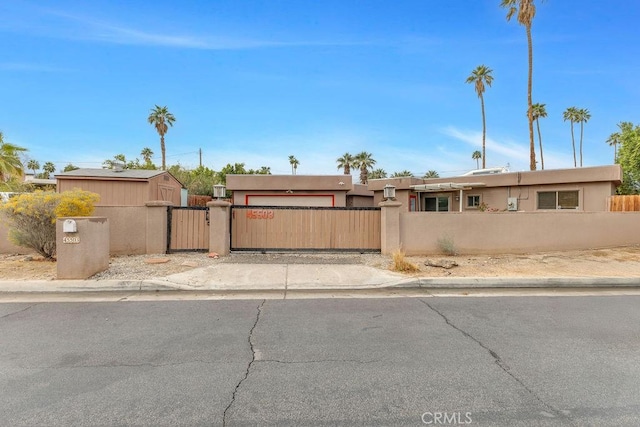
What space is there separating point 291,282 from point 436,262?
4.41 metres

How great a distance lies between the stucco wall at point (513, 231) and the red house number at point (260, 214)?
4375mm

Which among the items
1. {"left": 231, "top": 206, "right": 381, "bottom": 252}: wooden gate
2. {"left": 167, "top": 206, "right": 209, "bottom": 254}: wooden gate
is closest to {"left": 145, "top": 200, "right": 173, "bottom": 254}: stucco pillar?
{"left": 167, "top": 206, "right": 209, "bottom": 254}: wooden gate

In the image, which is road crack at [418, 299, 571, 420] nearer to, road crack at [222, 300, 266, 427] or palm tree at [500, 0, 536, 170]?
road crack at [222, 300, 266, 427]

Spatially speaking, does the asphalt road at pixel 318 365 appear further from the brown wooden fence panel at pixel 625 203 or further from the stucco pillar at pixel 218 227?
the brown wooden fence panel at pixel 625 203

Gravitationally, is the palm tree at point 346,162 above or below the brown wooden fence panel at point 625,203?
above

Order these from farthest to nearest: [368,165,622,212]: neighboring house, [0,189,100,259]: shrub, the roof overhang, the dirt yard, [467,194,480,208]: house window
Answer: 1. [467,194,480,208]: house window
2. the roof overhang
3. [368,165,622,212]: neighboring house
4. [0,189,100,259]: shrub
5. the dirt yard

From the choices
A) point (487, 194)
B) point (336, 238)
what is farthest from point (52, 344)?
point (487, 194)

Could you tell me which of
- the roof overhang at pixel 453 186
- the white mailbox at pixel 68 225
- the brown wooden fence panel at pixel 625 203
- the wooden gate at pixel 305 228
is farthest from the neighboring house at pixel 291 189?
the white mailbox at pixel 68 225

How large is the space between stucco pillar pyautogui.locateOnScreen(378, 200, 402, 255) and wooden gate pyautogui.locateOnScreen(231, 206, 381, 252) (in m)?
0.35

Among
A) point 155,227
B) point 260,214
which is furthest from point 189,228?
point 260,214

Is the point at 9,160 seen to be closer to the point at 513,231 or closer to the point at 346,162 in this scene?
the point at 513,231

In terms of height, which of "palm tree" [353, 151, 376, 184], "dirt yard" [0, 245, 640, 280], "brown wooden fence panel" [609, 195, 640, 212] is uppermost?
"palm tree" [353, 151, 376, 184]

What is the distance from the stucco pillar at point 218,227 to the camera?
11375 mm

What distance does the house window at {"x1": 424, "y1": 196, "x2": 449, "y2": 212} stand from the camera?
24.7 m
